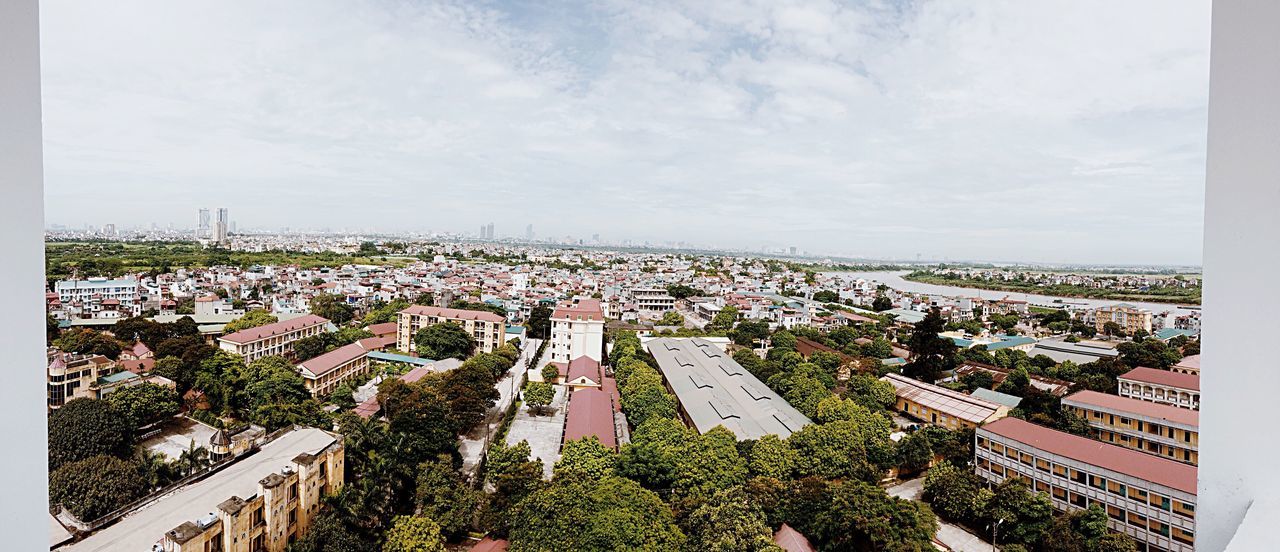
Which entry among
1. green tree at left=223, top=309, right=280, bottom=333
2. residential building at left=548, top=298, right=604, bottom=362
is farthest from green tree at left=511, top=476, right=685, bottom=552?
green tree at left=223, top=309, right=280, bottom=333

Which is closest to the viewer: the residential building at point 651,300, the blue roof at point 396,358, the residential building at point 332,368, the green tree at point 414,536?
the green tree at point 414,536

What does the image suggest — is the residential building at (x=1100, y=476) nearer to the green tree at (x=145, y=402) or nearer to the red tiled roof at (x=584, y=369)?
the red tiled roof at (x=584, y=369)

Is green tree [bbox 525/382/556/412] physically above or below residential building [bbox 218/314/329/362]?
below

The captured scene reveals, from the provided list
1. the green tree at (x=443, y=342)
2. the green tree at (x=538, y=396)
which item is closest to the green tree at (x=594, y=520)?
the green tree at (x=538, y=396)

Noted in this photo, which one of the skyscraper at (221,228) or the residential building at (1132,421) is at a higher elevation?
the skyscraper at (221,228)

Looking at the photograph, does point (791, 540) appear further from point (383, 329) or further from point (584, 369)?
point (383, 329)

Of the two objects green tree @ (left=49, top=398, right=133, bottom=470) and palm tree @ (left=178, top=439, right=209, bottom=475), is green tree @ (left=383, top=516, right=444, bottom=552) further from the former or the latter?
green tree @ (left=49, top=398, right=133, bottom=470)

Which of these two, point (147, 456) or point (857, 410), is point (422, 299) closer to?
point (147, 456)

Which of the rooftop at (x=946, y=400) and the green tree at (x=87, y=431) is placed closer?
the green tree at (x=87, y=431)
